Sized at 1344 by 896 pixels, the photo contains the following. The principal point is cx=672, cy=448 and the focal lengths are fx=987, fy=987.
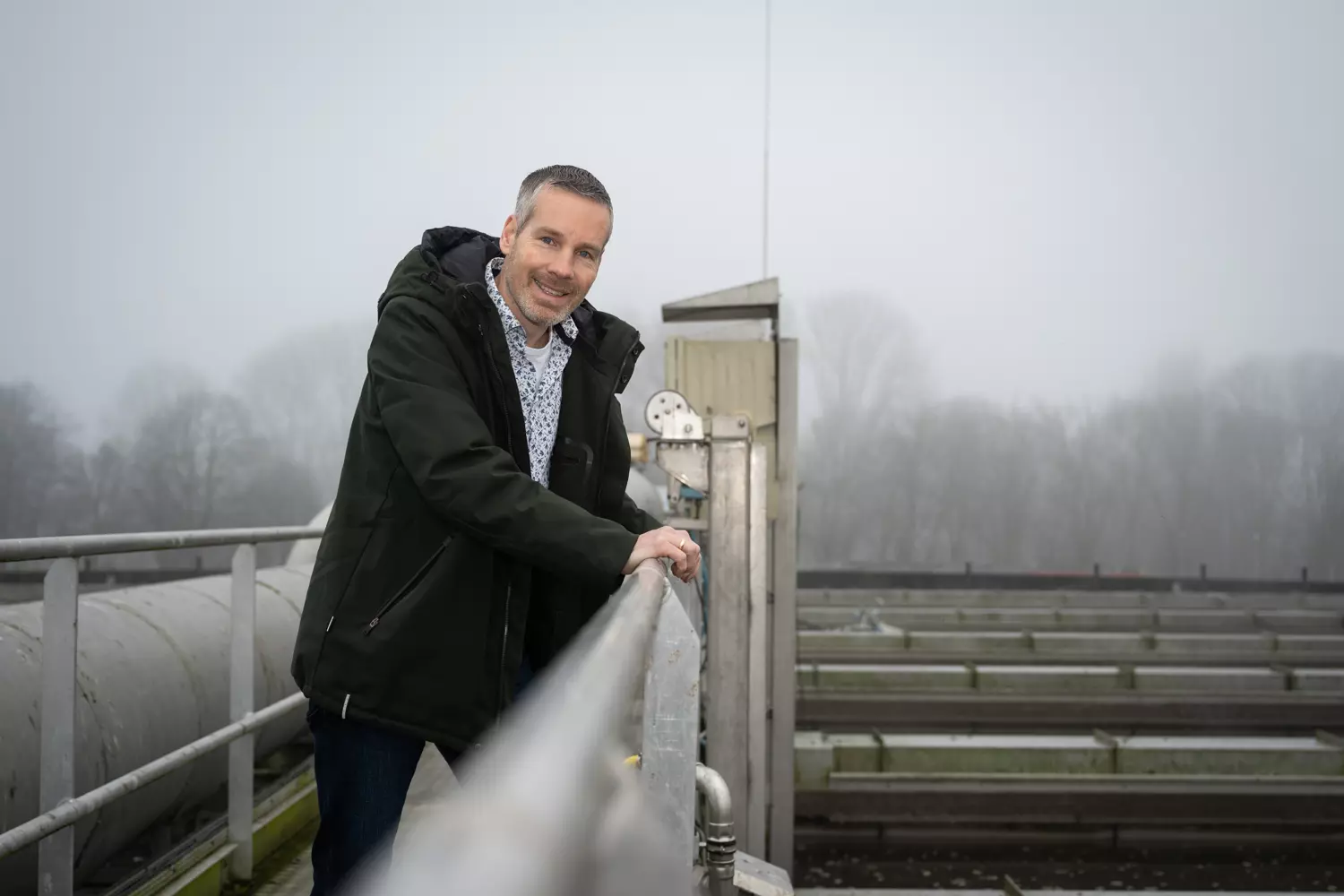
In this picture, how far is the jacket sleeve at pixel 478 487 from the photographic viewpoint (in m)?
1.17

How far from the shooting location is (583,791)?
477 mm

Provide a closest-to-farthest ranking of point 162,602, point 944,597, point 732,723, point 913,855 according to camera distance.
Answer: point 162,602, point 732,723, point 913,855, point 944,597

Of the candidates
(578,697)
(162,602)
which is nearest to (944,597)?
(162,602)

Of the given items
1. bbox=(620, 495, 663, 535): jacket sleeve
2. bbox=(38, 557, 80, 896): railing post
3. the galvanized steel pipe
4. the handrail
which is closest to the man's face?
bbox=(620, 495, 663, 535): jacket sleeve

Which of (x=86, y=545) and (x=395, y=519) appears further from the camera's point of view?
(x=86, y=545)

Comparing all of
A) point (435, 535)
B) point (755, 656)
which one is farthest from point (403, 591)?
point (755, 656)

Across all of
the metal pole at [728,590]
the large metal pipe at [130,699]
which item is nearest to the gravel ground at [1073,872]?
the metal pole at [728,590]

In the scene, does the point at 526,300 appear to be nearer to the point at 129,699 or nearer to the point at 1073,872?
the point at 129,699

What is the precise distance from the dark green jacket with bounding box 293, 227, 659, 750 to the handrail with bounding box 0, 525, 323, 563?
518 millimetres

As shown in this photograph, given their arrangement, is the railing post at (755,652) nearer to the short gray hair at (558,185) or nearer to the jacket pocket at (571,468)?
the jacket pocket at (571,468)

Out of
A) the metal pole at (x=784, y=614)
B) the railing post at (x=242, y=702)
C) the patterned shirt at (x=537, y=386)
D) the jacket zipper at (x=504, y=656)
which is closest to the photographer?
the jacket zipper at (x=504, y=656)

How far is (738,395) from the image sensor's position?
174 inches

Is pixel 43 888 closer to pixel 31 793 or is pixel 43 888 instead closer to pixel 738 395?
pixel 31 793

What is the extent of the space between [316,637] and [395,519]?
6.7 inches
